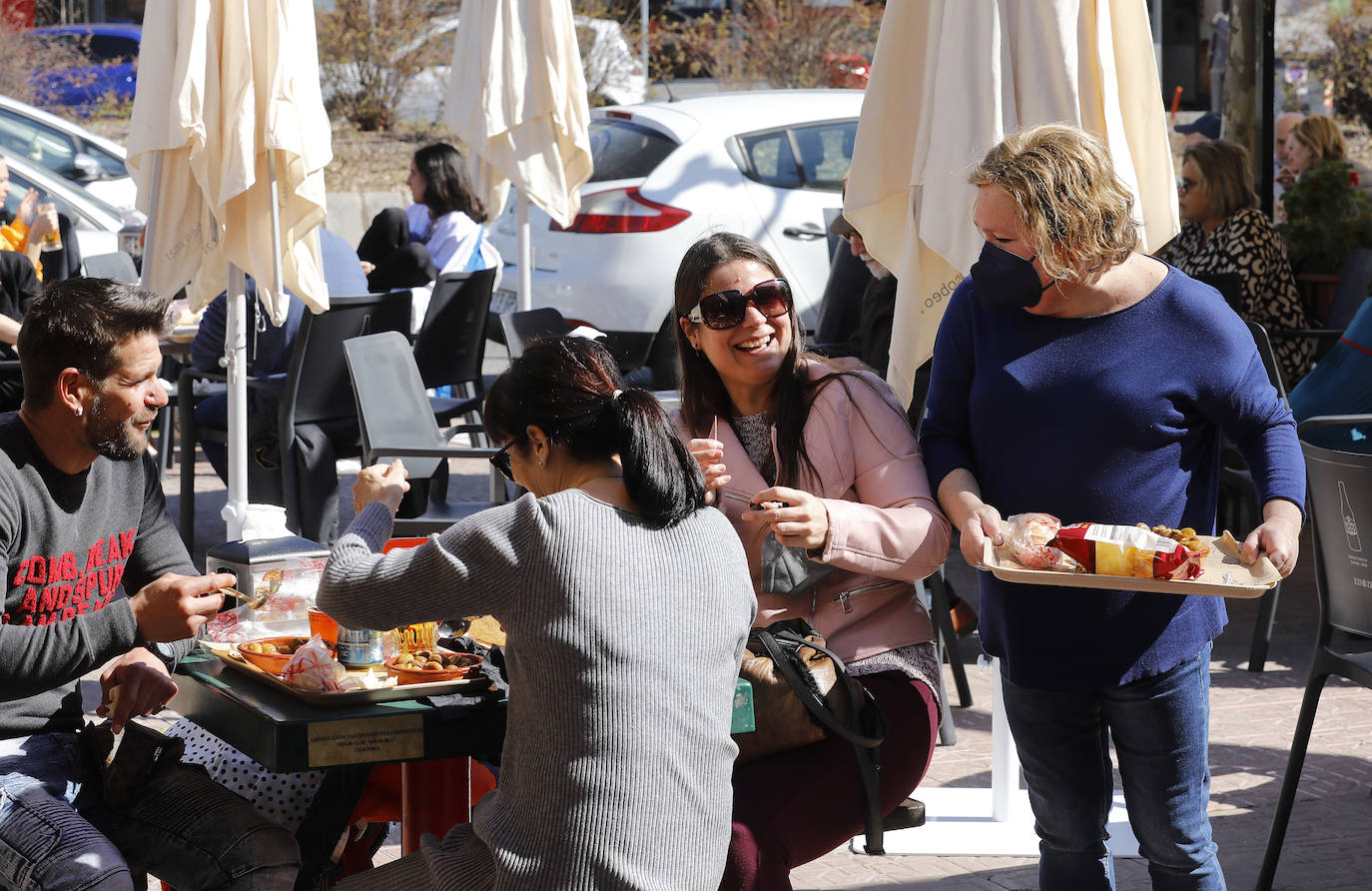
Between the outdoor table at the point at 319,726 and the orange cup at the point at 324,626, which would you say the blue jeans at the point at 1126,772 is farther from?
the orange cup at the point at 324,626

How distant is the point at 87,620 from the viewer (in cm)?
266

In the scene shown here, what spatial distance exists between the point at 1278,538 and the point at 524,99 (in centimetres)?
561

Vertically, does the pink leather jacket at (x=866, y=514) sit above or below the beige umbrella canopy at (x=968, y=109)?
below

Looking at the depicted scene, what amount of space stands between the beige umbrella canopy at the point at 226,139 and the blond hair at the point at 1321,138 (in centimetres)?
645

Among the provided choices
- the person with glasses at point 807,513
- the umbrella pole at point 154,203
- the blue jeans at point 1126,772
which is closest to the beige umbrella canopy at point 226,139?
the umbrella pole at point 154,203

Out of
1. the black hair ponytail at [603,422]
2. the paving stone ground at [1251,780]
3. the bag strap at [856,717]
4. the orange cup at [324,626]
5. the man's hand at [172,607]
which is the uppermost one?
the black hair ponytail at [603,422]

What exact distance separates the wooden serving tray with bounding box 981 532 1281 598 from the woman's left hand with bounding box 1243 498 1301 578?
0.02 meters

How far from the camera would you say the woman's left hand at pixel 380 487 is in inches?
107

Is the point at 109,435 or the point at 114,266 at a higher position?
the point at 109,435

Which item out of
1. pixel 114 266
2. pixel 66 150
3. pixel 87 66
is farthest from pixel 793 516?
pixel 87 66

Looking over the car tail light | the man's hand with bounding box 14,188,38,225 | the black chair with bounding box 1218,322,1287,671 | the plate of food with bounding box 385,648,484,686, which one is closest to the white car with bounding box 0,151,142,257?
the man's hand with bounding box 14,188,38,225

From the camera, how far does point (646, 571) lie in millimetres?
2344

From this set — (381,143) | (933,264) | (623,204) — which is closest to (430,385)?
(623,204)

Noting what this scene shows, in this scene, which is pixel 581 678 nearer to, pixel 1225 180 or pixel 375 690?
pixel 375 690
